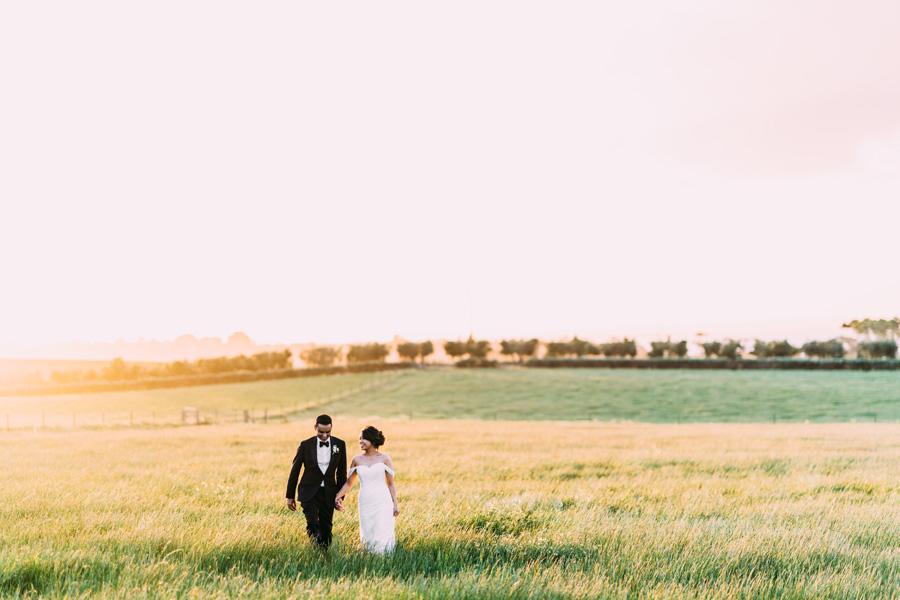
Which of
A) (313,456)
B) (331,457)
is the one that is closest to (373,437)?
(331,457)

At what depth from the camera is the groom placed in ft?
35.0

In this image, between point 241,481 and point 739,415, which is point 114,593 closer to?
point 241,481

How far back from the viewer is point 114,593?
27.6ft

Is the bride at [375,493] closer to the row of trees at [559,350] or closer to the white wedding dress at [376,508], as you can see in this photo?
the white wedding dress at [376,508]

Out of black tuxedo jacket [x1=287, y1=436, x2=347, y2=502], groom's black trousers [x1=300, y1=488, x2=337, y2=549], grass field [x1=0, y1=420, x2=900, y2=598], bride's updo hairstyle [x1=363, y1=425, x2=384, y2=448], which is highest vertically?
bride's updo hairstyle [x1=363, y1=425, x2=384, y2=448]

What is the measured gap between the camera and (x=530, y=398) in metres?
100

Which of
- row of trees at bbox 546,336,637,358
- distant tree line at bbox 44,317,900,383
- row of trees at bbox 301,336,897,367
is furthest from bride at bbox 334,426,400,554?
row of trees at bbox 546,336,637,358

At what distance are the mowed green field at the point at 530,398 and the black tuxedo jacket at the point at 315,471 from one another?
61.2m

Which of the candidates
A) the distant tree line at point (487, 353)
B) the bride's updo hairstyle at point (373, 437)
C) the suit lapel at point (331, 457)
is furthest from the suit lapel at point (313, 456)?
the distant tree line at point (487, 353)

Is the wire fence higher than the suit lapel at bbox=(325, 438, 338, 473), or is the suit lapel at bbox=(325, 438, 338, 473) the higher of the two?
the suit lapel at bbox=(325, 438, 338, 473)

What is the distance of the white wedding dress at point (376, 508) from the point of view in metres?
10.2

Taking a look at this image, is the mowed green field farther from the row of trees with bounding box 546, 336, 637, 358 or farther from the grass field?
the grass field

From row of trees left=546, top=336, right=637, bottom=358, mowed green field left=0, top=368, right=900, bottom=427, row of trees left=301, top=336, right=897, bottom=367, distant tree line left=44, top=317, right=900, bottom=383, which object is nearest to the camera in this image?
mowed green field left=0, top=368, right=900, bottom=427

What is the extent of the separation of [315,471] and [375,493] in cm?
100
